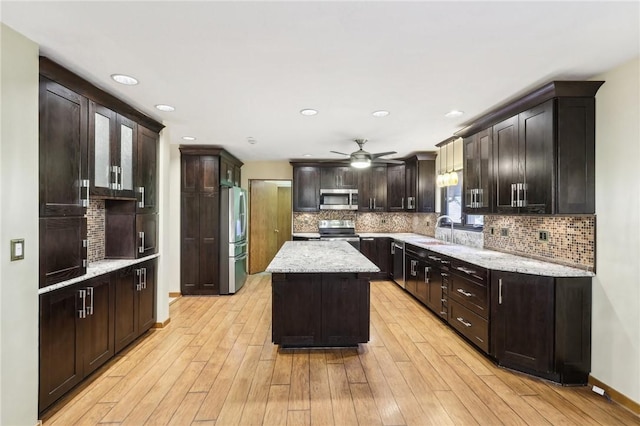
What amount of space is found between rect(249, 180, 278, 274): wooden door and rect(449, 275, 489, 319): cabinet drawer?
4418 mm

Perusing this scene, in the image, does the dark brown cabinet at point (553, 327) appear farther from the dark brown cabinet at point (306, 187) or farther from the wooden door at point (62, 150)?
the dark brown cabinet at point (306, 187)

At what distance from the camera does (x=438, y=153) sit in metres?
6.18

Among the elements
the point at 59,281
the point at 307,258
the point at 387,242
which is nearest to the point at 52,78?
the point at 59,281

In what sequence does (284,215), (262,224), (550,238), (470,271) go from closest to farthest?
(550,238) < (470,271) < (262,224) < (284,215)

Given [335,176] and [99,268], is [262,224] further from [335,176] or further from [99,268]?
[99,268]

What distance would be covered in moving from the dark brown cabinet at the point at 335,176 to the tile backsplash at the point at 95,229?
4.17 metres

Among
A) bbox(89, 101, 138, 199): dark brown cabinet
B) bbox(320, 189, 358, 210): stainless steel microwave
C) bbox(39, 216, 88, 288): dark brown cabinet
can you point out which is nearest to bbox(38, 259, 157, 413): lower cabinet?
bbox(39, 216, 88, 288): dark brown cabinet

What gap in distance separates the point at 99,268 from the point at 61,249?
1.93ft

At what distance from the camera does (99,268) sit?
2971 mm

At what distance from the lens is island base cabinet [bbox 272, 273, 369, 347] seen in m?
3.42

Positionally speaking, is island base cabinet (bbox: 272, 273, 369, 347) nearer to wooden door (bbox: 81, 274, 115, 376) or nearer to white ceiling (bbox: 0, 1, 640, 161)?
wooden door (bbox: 81, 274, 115, 376)

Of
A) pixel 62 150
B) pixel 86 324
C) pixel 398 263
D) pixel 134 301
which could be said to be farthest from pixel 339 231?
pixel 62 150

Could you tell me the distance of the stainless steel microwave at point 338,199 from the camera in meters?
6.88

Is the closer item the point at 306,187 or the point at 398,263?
the point at 398,263
